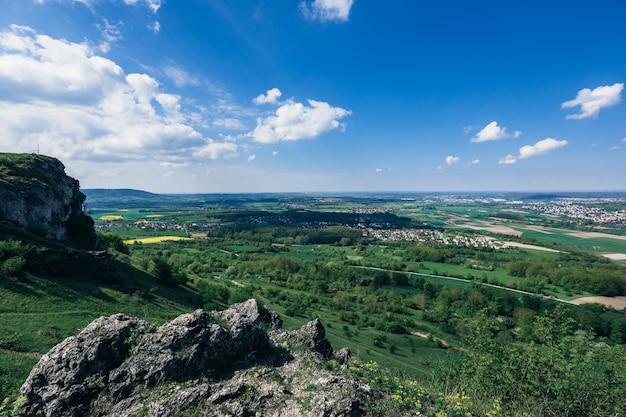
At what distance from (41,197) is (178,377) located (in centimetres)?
5492

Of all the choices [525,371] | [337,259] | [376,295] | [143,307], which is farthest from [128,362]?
[337,259]

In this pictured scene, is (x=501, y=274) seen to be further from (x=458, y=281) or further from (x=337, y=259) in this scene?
(x=337, y=259)

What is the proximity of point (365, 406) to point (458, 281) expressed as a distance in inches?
4501

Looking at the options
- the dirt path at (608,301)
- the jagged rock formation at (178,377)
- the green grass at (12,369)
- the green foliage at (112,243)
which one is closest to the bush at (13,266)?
the green grass at (12,369)

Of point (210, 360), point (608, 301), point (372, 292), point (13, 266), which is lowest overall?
point (608, 301)

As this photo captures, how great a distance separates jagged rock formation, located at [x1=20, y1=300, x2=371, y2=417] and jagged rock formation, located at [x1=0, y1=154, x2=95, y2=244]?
4007 cm

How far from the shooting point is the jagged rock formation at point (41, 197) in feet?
150

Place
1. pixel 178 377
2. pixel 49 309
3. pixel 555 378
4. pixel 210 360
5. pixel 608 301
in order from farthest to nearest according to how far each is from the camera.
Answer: pixel 608 301, pixel 49 309, pixel 555 378, pixel 210 360, pixel 178 377

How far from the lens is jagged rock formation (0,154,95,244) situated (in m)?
45.6

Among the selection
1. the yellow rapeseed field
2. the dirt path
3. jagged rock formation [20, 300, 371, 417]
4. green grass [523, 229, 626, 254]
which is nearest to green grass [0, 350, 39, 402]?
jagged rock formation [20, 300, 371, 417]

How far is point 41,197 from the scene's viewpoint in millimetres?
50500

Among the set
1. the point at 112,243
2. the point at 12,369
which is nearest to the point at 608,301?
the point at 12,369

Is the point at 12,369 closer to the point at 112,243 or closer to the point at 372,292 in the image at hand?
the point at 112,243

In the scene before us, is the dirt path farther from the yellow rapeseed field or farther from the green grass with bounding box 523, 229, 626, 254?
the yellow rapeseed field
